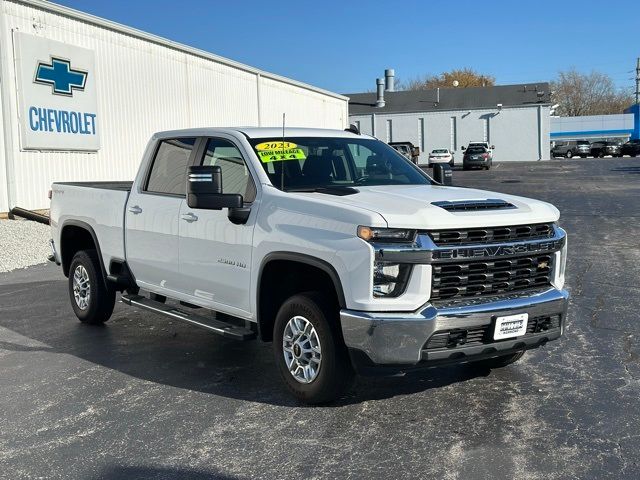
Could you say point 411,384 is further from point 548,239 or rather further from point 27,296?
point 27,296

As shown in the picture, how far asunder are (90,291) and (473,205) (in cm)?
440

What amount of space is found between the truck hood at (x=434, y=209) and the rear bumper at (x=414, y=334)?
0.53 m

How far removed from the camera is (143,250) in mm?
6480

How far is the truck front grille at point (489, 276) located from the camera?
4484 mm

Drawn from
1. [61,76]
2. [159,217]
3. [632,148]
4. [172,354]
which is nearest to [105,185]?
[159,217]

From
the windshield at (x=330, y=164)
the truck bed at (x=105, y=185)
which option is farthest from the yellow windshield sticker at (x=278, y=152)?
the truck bed at (x=105, y=185)

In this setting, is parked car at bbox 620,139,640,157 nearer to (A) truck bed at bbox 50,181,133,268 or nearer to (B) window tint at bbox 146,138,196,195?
(A) truck bed at bbox 50,181,133,268

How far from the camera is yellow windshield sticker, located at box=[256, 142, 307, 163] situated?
5.57 metres

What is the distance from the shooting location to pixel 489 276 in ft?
15.2

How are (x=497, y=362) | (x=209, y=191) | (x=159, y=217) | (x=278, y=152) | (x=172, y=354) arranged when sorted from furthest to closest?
(x=172, y=354) → (x=159, y=217) → (x=497, y=362) → (x=278, y=152) → (x=209, y=191)

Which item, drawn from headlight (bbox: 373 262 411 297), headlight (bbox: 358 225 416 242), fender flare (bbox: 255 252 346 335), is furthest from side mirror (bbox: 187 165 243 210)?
headlight (bbox: 373 262 411 297)

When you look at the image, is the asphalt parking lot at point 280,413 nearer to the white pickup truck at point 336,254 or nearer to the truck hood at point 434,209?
the white pickup truck at point 336,254

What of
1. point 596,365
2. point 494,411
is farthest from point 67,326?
point 596,365

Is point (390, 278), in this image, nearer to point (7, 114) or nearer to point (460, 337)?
point (460, 337)
